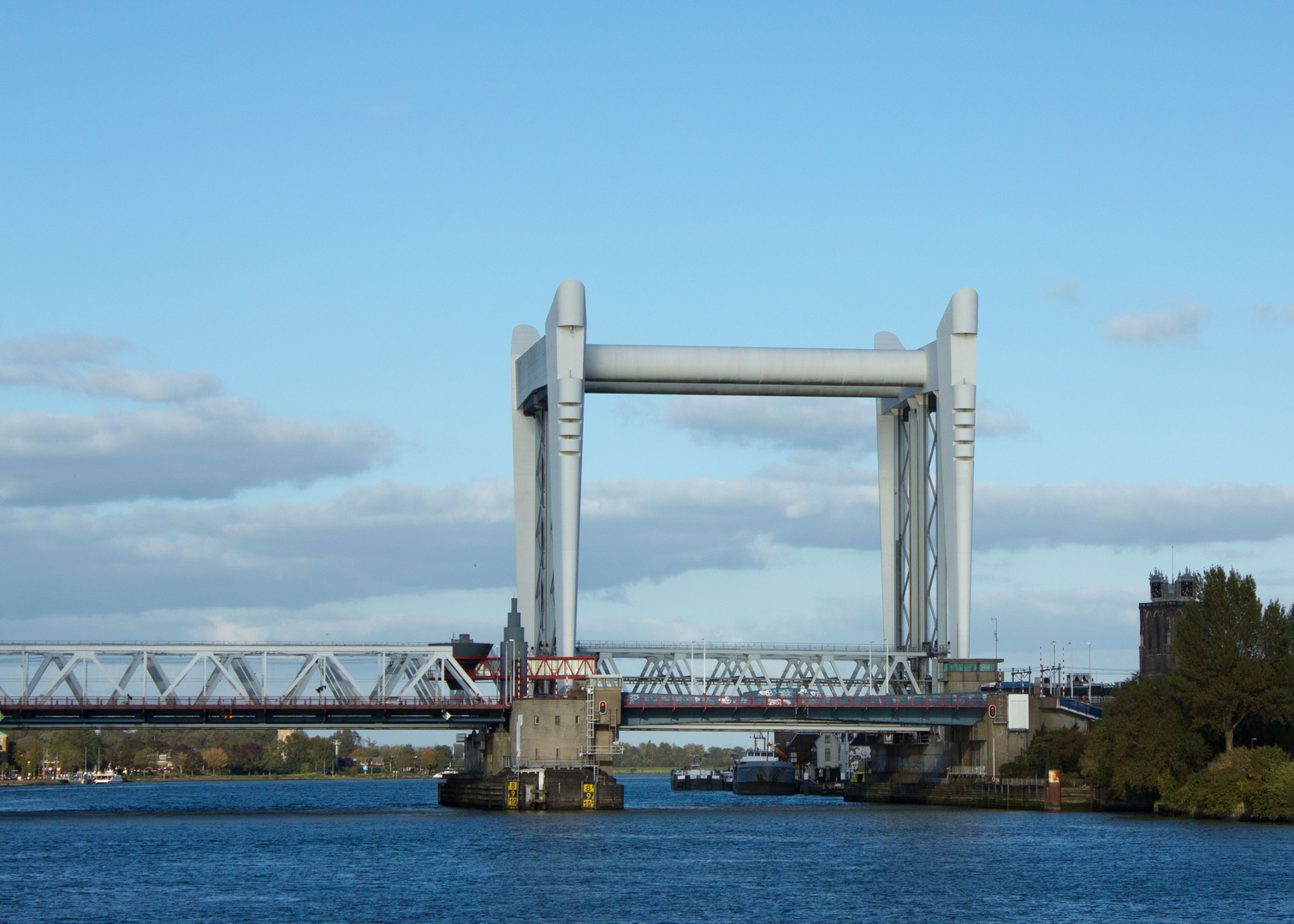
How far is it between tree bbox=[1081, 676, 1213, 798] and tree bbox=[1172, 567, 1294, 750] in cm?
97

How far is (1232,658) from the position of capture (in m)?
75.2

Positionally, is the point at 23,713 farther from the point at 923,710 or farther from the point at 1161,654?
the point at 1161,654

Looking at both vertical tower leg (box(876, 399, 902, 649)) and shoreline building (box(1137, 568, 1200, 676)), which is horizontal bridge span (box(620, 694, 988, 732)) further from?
shoreline building (box(1137, 568, 1200, 676))

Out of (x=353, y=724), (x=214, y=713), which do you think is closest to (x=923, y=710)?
(x=353, y=724)

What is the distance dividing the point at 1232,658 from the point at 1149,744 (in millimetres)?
5205

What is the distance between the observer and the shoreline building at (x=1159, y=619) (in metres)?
192

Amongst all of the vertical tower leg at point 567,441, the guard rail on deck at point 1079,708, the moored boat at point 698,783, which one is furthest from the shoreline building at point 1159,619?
the vertical tower leg at point 567,441

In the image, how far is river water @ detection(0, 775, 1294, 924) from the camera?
1869 inches

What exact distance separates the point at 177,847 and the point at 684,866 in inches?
901

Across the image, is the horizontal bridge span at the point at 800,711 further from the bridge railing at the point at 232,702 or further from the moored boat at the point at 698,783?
the moored boat at the point at 698,783

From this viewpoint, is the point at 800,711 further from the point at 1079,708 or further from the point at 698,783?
the point at 698,783

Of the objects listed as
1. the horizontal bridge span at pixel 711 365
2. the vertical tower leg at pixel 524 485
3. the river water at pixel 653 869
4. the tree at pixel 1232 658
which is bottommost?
the river water at pixel 653 869

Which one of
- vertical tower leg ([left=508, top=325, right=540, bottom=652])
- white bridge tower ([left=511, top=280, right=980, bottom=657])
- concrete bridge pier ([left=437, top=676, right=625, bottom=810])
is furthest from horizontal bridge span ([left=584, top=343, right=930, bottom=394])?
concrete bridge pier ([left=437, top=676, right=625, bottom=810])

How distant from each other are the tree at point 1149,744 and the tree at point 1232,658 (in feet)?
3.19
